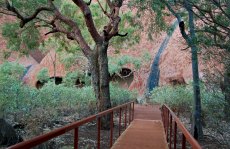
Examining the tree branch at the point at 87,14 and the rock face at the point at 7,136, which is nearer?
the rock face at the point at 7,136

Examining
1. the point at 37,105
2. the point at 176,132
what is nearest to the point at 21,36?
the point at 37,105

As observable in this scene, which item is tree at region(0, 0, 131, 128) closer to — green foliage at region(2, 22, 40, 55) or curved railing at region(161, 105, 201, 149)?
green foliage at region(2, 22, 40, 55)

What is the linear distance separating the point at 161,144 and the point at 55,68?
28.3 metres

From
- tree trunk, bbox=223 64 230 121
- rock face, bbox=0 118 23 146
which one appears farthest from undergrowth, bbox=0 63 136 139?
tree trunk, bbox=223 64 230 121

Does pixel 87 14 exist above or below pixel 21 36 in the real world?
above

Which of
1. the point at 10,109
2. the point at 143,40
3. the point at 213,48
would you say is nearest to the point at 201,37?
the point at 213,48

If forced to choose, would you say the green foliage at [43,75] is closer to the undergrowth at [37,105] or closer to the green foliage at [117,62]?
the green foliage at [117,62]

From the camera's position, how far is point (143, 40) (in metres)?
34.1

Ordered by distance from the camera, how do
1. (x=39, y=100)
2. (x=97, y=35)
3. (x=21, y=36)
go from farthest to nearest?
(x=21, y=36) < (x=39, y=100) < (x=97, y=35)

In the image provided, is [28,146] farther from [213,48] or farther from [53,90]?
[53,90]

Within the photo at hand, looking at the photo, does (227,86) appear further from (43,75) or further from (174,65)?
(43,75)

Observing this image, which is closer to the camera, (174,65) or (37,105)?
(37,105)

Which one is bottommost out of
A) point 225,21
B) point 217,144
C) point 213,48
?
point 217,144

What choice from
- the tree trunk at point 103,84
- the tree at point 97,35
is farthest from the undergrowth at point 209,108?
the tree at point 97,35
